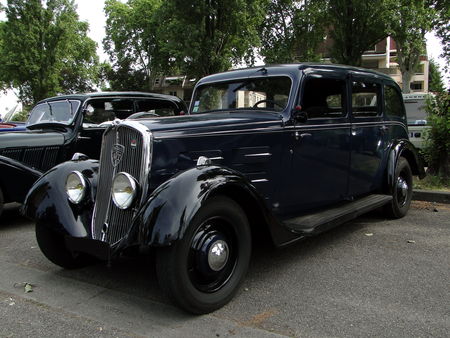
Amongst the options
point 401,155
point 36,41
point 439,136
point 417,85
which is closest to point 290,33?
point 36,41

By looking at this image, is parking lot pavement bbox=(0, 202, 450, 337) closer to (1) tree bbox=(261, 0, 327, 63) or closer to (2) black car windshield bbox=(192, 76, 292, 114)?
(2) black car windshield bbox=(192, 76, 292, 114)

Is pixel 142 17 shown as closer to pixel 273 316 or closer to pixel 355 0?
pixel 355 0

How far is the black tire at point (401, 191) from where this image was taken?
5.36m

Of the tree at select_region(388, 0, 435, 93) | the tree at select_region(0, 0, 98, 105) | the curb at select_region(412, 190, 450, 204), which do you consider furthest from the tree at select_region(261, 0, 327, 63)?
the curb at select_region(412, 190, 450, 204)

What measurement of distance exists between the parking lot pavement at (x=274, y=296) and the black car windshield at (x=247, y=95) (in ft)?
4.95

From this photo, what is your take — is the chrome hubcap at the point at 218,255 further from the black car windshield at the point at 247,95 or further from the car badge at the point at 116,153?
the black car windshield at the point at 247,95

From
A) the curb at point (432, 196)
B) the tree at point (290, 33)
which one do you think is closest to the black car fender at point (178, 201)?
the curb at point (432, 196)

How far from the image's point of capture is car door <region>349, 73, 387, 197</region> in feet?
15.3

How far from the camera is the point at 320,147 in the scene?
4121 millimetres

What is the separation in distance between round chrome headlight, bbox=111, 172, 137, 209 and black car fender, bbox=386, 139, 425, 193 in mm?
3688

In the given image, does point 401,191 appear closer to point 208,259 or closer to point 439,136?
point 439,136

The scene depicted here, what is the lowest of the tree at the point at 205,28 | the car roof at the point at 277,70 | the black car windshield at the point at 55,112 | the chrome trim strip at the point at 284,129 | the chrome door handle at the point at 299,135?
the chrome door handle at the point at 299,135

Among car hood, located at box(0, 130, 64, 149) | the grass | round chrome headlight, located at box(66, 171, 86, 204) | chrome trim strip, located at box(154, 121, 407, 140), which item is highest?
chrome trim strip, located at box(154, 121, 407, 140)

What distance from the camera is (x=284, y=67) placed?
4.14 meters
